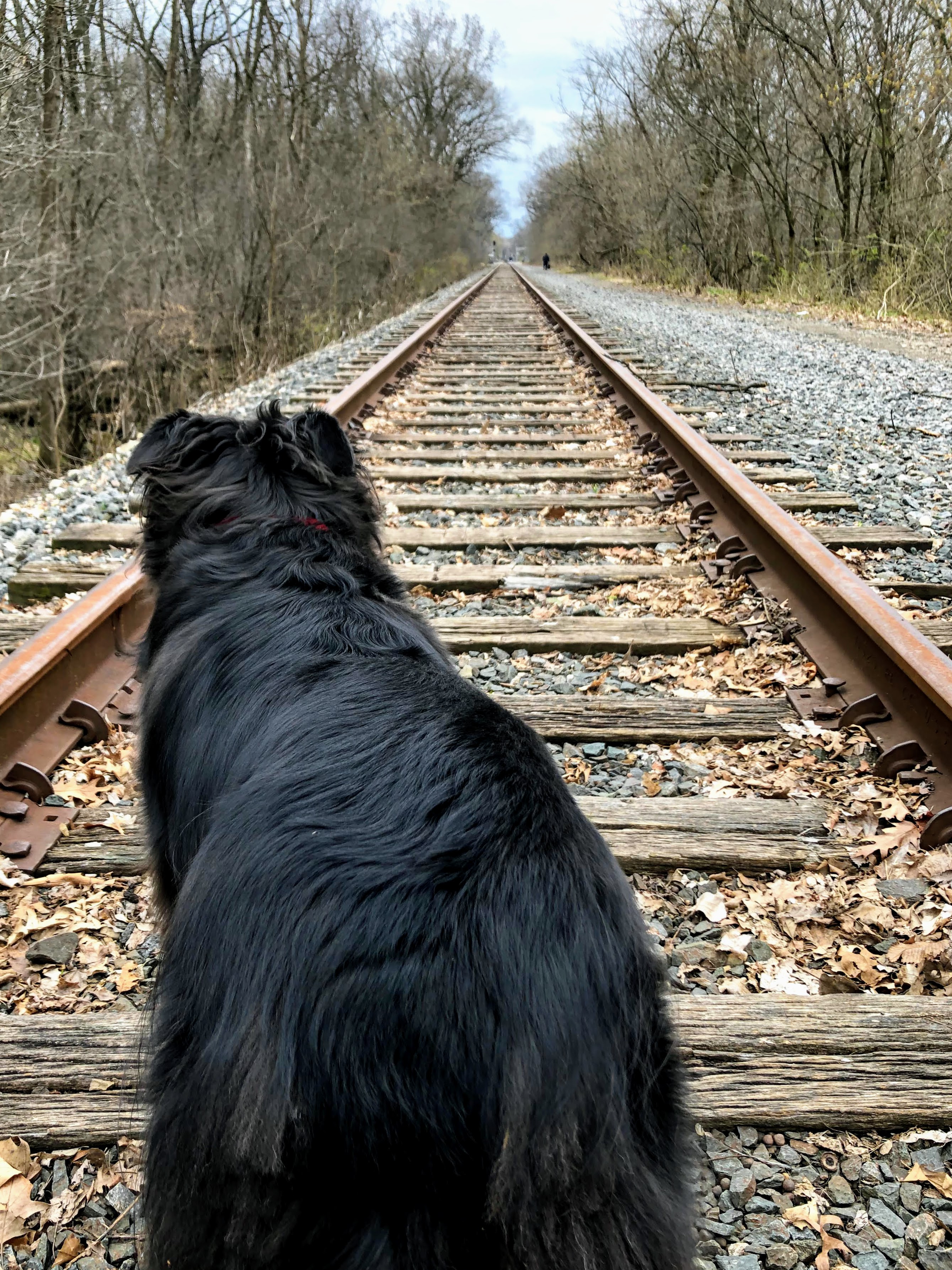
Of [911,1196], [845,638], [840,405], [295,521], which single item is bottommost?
[911,1196]

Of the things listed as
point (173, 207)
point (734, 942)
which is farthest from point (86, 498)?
point (173, 207)

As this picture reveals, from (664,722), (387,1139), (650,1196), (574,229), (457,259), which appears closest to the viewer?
(387,1139)

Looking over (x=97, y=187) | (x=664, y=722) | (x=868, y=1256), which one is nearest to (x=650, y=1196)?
(x=868, y=1256)

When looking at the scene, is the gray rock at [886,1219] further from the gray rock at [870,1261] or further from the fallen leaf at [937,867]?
the fallen leaf at [937,867]

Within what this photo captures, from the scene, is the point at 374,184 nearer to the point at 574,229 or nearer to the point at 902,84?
the point at 902,84

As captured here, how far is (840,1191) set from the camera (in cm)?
163

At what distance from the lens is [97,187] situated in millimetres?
12828

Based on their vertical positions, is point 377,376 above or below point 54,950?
above

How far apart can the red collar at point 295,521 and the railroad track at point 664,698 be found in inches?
36.3

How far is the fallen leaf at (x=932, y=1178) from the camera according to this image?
162 cm

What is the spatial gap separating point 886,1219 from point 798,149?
23542mm

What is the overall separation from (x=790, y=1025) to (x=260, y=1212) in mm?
1271

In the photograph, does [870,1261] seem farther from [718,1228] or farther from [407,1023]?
[407,1023]

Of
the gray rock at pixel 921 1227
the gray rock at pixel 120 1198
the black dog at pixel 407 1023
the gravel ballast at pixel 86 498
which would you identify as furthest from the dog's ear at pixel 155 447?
the gray rock at pixel 921 1227
